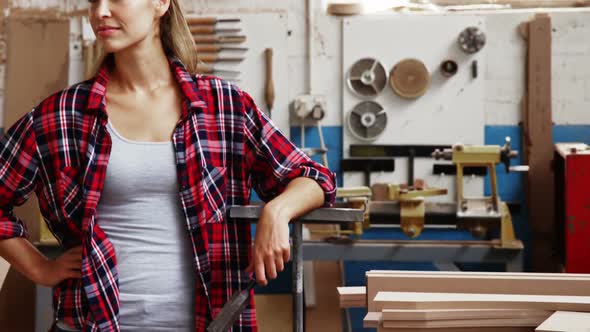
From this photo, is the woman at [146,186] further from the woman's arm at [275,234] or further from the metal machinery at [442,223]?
the metal machinery at [442,223]

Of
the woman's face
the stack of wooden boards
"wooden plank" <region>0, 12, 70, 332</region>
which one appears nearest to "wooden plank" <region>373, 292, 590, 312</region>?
the stack of wooden boards

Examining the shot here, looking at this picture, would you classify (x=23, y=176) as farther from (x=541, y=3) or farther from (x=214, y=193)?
(x=541, y=3)

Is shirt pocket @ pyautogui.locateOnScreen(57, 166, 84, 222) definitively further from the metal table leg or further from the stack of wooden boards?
the stack of wooden boards

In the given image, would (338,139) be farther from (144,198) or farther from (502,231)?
(144,198)

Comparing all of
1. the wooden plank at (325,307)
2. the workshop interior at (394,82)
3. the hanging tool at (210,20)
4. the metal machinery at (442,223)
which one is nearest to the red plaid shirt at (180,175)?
the metal machinery at (442,223)

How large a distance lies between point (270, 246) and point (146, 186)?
0.77 feet

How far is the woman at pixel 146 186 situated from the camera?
4.42 feet

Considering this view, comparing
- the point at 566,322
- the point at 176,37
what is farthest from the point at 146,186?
the point at 566,322

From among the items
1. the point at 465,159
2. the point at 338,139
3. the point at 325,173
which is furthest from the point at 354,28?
the point at 325,173

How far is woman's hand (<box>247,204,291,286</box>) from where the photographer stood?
1.30 meters

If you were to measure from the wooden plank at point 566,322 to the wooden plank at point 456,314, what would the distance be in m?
0.05

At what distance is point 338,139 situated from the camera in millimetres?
4137

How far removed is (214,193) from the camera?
1.40 meters

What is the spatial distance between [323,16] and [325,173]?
9.16ft
